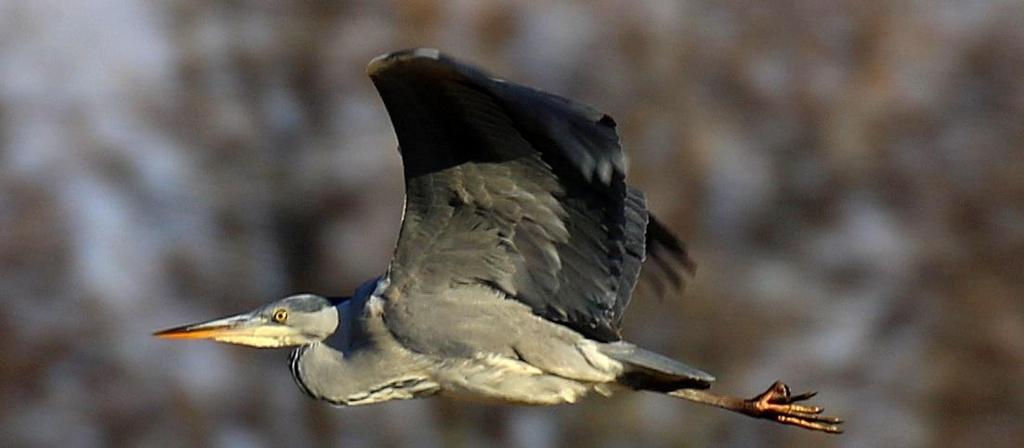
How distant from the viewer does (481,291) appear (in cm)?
731

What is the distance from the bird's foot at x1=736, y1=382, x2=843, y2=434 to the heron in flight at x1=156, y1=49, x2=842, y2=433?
0.36 meters

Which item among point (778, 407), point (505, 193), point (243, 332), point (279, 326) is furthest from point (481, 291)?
point (778, 407)

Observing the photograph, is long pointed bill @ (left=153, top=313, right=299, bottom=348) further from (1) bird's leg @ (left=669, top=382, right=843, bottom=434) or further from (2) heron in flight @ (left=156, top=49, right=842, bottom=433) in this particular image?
(1) bird's leg @ (left=669, top=382, right=843, bottom=434)

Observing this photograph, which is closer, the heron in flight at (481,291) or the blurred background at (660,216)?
the heron in flight at (481,291)

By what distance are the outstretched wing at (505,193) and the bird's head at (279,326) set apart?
317 mm

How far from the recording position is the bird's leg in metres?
7.98

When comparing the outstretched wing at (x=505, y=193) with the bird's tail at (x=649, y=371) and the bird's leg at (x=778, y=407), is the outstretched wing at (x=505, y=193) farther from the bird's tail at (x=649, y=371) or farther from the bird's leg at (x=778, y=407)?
the bird's leg at (x=778, y=407)

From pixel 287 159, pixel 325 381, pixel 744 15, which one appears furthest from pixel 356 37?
pixel 325 381

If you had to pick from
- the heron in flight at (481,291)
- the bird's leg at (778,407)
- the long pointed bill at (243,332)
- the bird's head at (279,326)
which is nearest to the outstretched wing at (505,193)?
the heron in flight at (481,291)

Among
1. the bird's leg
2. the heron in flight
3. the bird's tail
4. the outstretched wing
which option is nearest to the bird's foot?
the bird's leg

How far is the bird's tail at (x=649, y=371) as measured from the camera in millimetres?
7355

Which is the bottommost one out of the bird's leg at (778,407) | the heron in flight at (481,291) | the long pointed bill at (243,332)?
the long pointed bill at (243,332)

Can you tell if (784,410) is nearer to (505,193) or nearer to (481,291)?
(481,291)

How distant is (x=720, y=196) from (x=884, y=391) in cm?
158
